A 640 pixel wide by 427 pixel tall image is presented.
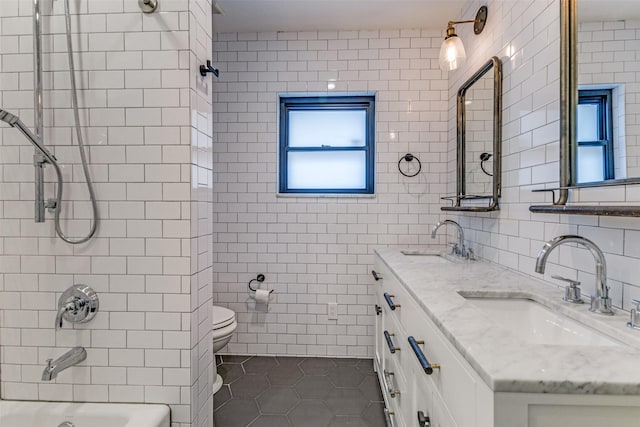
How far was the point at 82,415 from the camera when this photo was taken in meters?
1.23

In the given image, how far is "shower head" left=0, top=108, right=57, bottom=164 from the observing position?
3.41 ft

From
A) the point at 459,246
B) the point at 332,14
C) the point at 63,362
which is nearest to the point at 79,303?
the point at 63,362

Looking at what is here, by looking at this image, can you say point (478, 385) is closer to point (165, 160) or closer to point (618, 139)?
point (618, 139)

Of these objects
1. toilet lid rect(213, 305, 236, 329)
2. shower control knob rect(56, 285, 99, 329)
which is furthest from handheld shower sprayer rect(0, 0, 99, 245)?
toilet lid rect(213, 305, 236, 329)

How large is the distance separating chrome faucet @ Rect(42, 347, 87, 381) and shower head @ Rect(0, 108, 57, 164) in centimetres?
73

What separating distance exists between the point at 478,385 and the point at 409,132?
85.9 inches

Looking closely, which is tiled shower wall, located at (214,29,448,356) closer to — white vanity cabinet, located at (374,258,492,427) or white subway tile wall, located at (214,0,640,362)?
white subway tile wall, located at (214,0,640,362)

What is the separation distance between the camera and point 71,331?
50.9 inches

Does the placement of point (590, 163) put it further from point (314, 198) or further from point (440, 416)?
point (314, 198)

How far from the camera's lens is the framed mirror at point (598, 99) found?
37.2 inches

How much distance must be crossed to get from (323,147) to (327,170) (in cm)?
20

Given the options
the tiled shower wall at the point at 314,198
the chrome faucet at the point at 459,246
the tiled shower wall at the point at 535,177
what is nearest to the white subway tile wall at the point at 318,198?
the tiled shower wall at the point at 314,198

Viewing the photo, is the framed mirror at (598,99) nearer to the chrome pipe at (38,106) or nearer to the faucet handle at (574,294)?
the faucet handle at (574,294)

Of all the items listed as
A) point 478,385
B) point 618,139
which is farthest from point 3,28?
point 618,139
